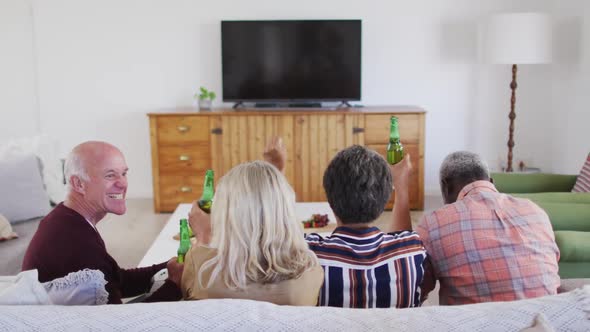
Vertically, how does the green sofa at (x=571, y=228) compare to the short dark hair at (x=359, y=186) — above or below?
below

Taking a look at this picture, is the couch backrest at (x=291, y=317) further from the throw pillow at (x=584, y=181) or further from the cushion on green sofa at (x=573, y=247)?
the throw pillow at (x=584, y=181)

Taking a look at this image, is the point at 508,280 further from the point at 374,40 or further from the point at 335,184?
the point at 374,40

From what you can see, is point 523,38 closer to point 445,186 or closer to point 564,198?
point 564,198

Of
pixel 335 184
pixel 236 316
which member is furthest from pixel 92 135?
pixel 236 316

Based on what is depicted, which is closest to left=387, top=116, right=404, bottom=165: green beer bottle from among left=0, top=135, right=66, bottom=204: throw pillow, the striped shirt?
the striped shirt

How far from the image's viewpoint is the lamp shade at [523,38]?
16.6 ft

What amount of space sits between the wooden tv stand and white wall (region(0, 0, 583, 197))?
53 centimetres

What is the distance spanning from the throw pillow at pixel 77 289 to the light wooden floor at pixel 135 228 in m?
2.66

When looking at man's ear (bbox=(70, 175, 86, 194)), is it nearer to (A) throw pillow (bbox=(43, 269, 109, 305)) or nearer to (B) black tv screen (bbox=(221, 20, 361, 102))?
(A) throw pillow (bbox=(43, 269, 109, 305))

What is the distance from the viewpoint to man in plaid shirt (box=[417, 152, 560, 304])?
1.95 m

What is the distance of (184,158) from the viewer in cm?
542

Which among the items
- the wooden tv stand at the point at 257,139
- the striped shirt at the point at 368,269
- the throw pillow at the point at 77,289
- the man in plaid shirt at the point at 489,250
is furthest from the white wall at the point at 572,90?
the throw pillow at the point at 77,289

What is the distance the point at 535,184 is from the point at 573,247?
142cm

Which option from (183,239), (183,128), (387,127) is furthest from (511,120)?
(183,239)
